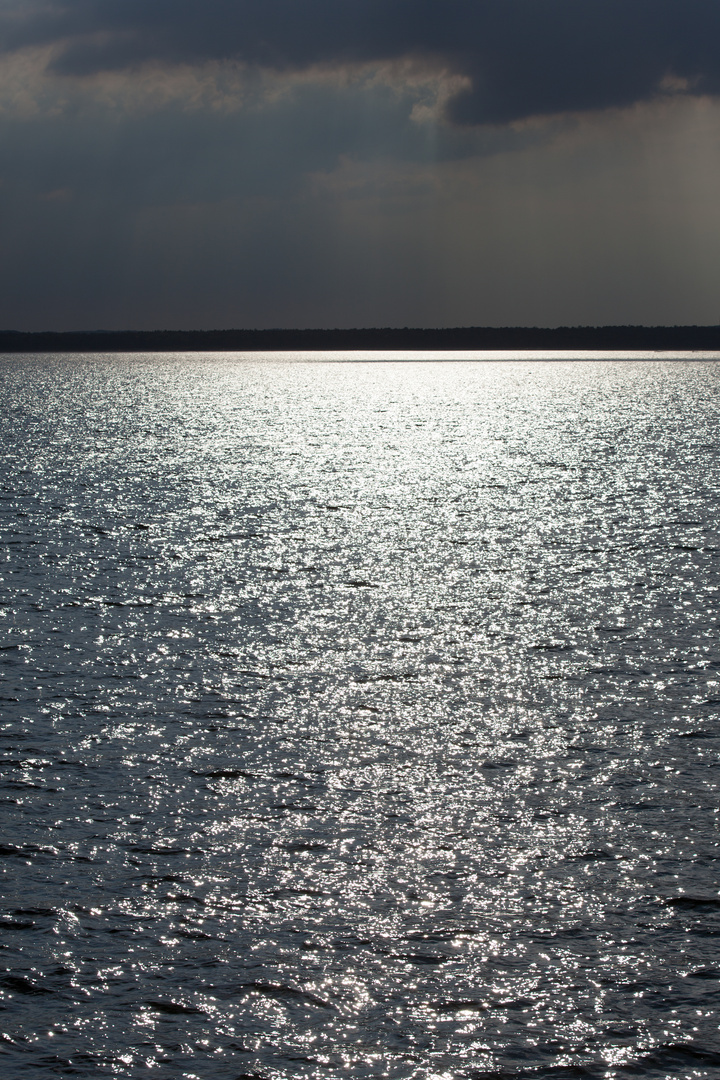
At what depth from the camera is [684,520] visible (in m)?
49.4

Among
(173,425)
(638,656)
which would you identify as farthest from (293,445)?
(638,656)

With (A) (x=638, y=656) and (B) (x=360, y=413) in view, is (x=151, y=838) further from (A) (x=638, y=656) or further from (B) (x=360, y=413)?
(B) (x=360, y=413)

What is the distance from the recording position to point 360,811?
15914mm

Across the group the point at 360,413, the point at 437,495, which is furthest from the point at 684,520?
the point at 360,413

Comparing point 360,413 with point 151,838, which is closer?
point 151,838

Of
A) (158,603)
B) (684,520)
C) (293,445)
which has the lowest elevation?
(158,603)

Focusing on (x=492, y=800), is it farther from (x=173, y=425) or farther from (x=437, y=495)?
(x=173, y=425)

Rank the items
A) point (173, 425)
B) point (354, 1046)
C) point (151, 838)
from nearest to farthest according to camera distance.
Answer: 1. point (354, 1046)
2. point (151, 838)
3. point (173, 425)

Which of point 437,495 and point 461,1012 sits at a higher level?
point 437,495

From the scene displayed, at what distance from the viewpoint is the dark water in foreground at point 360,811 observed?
418 inches

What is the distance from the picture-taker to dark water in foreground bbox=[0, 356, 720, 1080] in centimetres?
1062

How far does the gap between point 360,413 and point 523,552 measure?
126m

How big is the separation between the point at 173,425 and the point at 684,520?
8923cm

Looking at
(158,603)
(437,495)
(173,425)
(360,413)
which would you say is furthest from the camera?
(360,413)
